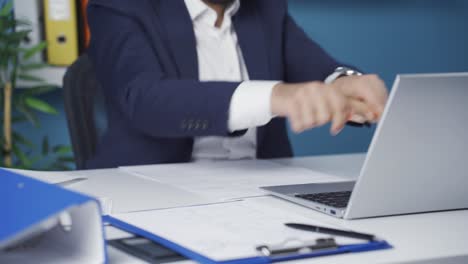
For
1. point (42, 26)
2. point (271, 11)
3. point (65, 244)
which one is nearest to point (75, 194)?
point (65, 244)

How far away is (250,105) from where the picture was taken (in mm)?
1476

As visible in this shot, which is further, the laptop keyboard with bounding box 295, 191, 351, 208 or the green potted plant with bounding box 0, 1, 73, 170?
the green potted plant with bounding box 0, 1, 73, 170

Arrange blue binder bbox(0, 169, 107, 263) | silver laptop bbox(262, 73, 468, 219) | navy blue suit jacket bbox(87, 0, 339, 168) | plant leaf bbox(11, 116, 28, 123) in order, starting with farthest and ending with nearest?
plant leaf bbox(11, 116, 28, 123)
navy blue suit jacket bbox(87, 0, 339, 168)
silver laptop bbox(262, 73, 468, 219)
blue binder bbox(0, 169, 107, 263)

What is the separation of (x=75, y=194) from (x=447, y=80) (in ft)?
1.80

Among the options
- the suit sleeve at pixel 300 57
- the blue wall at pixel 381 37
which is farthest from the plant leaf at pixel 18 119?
the suit sleeve at pixel 300 57

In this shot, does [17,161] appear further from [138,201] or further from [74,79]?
[138,201]

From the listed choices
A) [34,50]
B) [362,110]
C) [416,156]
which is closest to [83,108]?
[362,110]

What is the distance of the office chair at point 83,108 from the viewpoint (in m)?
1.90

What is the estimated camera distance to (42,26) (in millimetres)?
3145

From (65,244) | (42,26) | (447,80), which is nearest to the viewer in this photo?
(65,244)

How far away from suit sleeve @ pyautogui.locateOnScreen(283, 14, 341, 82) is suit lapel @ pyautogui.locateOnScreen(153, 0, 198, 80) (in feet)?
1.16

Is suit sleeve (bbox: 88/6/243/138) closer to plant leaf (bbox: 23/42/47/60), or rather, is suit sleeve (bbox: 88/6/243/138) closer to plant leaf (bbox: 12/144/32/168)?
plant leaf (bbox: 23/42/47/60)

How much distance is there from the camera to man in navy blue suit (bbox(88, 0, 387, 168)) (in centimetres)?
154

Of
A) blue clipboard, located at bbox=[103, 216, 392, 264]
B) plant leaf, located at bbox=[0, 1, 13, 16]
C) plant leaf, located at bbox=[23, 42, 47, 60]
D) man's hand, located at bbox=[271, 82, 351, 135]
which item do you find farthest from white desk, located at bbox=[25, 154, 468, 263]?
plant leaf, located at bbox=[0, 1, 13, 16]
